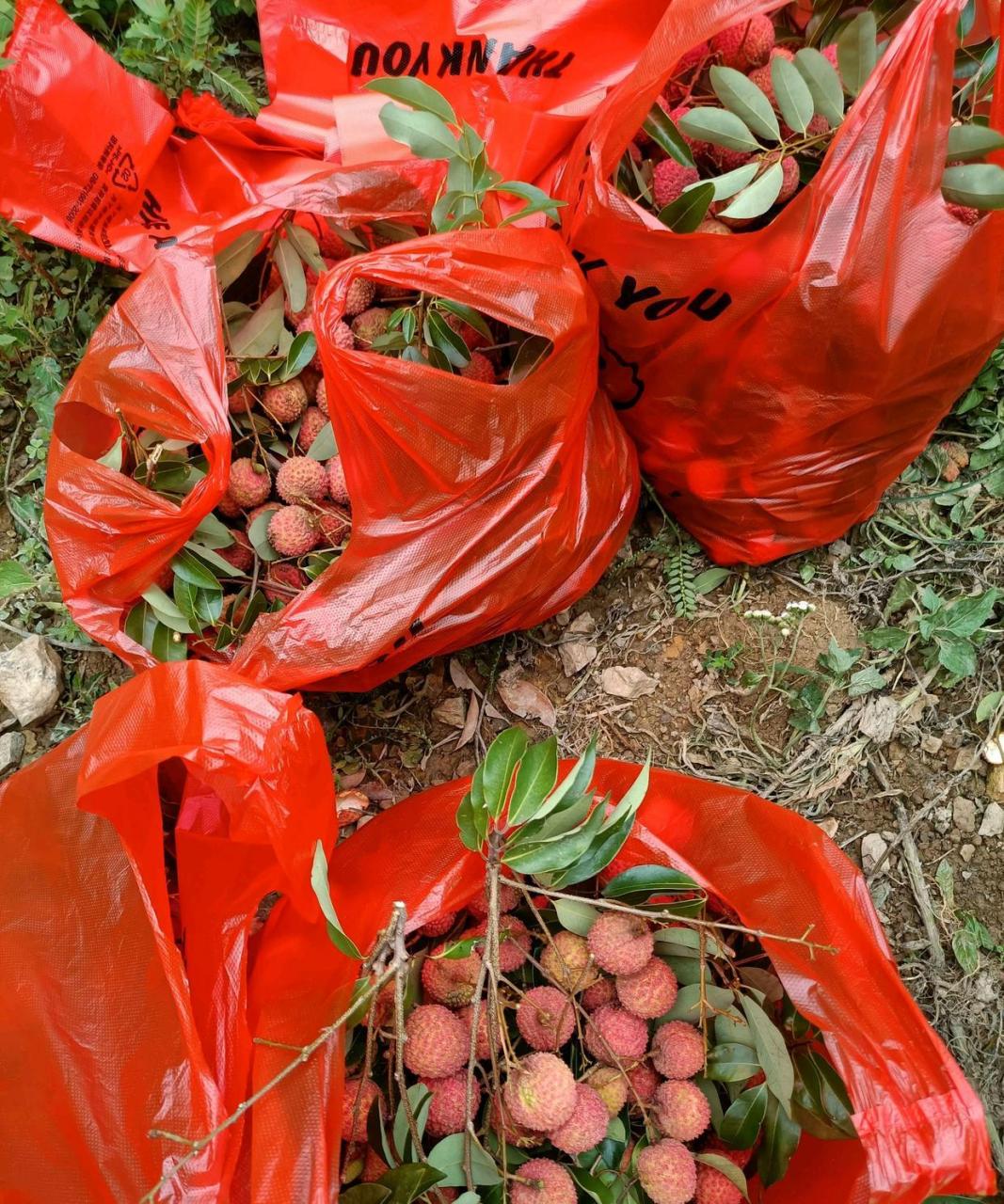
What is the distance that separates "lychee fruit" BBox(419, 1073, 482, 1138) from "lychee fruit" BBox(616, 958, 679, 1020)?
0.50ft

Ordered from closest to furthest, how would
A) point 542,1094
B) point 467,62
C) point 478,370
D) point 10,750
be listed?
point 542,1094 → point 478,370 → point 467,62 → point 10,750

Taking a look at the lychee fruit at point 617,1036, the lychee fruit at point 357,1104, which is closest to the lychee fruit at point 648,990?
the lychee fruit at point 617,1036

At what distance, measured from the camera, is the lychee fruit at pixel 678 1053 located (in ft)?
2.66

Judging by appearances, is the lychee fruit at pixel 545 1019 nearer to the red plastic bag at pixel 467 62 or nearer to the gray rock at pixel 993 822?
the gray rock at pixel 993 822

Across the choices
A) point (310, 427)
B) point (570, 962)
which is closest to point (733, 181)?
point (310, 427)

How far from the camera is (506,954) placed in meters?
0.85

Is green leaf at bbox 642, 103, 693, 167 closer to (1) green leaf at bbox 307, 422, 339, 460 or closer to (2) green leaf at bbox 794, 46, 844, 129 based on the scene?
(2) green leaf at bbox 794, 46, 844, 129

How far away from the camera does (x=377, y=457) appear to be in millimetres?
891

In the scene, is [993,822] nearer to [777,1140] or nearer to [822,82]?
[777,1140]

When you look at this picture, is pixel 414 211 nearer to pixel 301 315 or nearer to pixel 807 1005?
pixel 301 315

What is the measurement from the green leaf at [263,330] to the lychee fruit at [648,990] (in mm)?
754

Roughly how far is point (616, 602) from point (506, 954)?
50cm

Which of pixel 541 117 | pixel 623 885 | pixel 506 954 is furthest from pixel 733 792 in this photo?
pixel 541 117

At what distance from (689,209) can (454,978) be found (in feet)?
2.45
